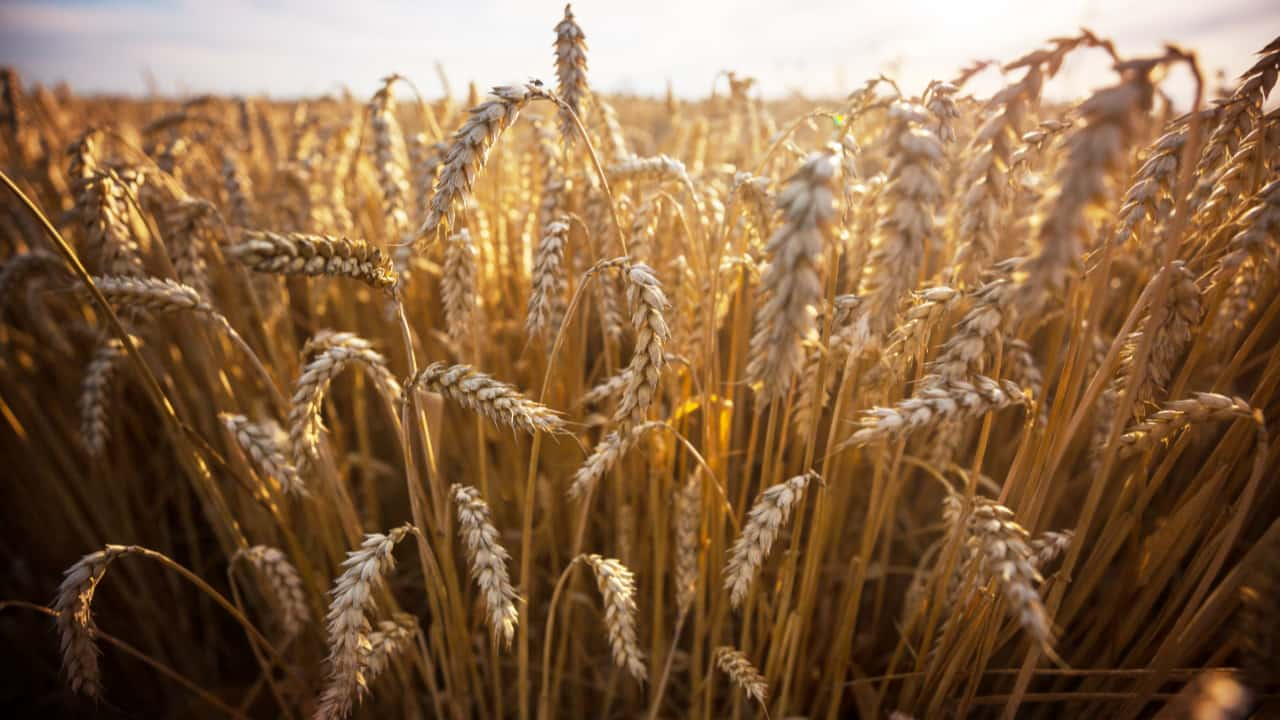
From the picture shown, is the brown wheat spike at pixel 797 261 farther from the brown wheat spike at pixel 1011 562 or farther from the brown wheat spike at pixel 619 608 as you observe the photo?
the brown wheat spike at pixel 619 608

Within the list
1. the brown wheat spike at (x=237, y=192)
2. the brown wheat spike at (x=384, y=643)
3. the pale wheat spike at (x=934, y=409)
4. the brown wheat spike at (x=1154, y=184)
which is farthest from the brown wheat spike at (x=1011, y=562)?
the brown wheat spike at (x=237, y=192)

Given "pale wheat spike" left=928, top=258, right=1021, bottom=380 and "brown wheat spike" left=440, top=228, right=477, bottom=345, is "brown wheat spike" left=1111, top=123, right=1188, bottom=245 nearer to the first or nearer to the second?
"pale wheat spike" left=928, top=258, right=1021, bottom=380

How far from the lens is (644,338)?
103cm

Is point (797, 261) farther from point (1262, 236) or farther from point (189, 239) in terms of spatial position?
point (189, 239)

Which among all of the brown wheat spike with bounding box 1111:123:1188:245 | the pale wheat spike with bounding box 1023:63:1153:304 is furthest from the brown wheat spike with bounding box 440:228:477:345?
the brown wheat spike with bounding box 1111:123:1188:245

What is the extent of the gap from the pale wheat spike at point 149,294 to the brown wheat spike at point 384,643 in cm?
89

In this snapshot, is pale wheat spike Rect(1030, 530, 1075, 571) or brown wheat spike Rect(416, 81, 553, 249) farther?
pale wheat spike Rect(1030, 530, 1075, 571)

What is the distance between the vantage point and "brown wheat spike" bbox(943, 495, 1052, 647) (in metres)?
0.76

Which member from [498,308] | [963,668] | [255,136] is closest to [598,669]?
[963,668]

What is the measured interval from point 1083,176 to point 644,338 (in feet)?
2.22

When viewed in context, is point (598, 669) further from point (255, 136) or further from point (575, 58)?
point (255, 136)

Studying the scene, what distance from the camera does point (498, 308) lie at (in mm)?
2307

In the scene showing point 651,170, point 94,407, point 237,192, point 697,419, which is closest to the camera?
point 651,170

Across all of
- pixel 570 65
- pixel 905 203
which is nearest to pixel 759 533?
pixel 905 203
